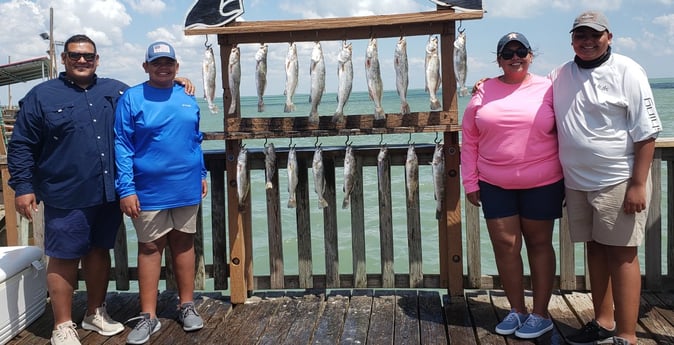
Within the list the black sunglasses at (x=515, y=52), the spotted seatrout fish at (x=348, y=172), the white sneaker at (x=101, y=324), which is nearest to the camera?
the black sunglasses at (x=515, y=52)

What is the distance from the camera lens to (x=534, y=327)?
3.58 m

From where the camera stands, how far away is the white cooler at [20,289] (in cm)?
380

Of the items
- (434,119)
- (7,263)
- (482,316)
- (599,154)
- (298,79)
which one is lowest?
(482,316)

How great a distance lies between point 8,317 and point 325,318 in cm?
212

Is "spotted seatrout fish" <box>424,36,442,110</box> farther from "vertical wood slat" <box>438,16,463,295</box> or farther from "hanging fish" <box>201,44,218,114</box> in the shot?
"hanging fish" <box>201,44,218,114</box>

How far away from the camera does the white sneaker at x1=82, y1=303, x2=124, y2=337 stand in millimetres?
3891

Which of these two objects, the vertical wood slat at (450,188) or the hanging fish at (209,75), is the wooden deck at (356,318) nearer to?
the vertical wood slat at (450,188)

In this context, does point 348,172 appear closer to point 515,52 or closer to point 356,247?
point 356,247

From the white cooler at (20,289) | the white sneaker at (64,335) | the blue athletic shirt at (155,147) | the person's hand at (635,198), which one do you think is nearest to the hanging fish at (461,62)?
the person's hand at (635,198)

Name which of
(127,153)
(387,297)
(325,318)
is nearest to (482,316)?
(387,297)

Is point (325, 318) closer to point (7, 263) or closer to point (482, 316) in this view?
point (482, 316)

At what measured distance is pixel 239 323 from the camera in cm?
407

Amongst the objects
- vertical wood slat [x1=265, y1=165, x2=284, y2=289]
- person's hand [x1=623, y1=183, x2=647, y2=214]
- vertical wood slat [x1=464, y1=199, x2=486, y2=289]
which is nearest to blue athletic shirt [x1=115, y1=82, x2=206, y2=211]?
vertical wood slat [x1=265, y1=165, x2=284, y2=289]

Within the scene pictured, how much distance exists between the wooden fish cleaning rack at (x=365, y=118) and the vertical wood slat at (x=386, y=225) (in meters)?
0.36
